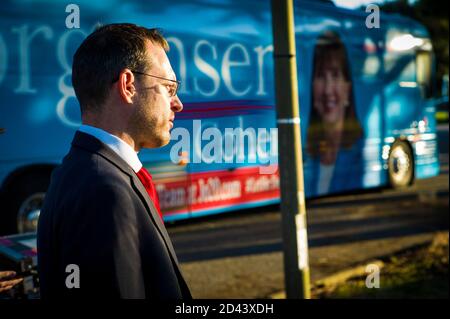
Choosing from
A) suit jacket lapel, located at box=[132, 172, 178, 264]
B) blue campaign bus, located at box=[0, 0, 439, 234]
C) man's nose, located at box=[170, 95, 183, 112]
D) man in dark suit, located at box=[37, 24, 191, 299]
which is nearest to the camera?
man in dark suit, located at box=[37, 24, 191, 299]

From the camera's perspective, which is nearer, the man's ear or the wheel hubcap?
the man's ear

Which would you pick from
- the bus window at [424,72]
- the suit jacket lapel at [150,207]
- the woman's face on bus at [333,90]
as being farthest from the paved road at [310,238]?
the suit jacket lapel at [150,207]

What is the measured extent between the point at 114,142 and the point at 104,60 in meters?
0.20

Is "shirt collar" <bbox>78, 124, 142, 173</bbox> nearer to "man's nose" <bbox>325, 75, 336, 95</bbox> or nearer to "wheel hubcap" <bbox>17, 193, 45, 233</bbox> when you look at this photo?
"wheel hubcap" <bbox>17, 193, 45, 233</bbox>

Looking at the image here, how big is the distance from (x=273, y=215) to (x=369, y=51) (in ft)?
11.6

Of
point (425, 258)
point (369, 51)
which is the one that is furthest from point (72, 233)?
point (369, 51)

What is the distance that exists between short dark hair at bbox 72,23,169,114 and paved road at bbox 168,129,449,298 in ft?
13.0

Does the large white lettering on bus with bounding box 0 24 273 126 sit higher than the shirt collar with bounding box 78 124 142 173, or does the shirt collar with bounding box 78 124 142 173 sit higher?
the large white lettering on bus with bounding box 0 24 273 126

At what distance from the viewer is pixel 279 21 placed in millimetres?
3344

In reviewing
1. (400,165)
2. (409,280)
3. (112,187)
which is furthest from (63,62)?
(400,165)

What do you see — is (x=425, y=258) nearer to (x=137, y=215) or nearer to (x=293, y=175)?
(x=293, y=175)

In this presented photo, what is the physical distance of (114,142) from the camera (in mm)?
1525

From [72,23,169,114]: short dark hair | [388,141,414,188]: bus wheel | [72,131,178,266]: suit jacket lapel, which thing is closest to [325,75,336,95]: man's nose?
[388,141,414,188]: bus wheel

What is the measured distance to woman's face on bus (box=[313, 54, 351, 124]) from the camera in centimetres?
976
